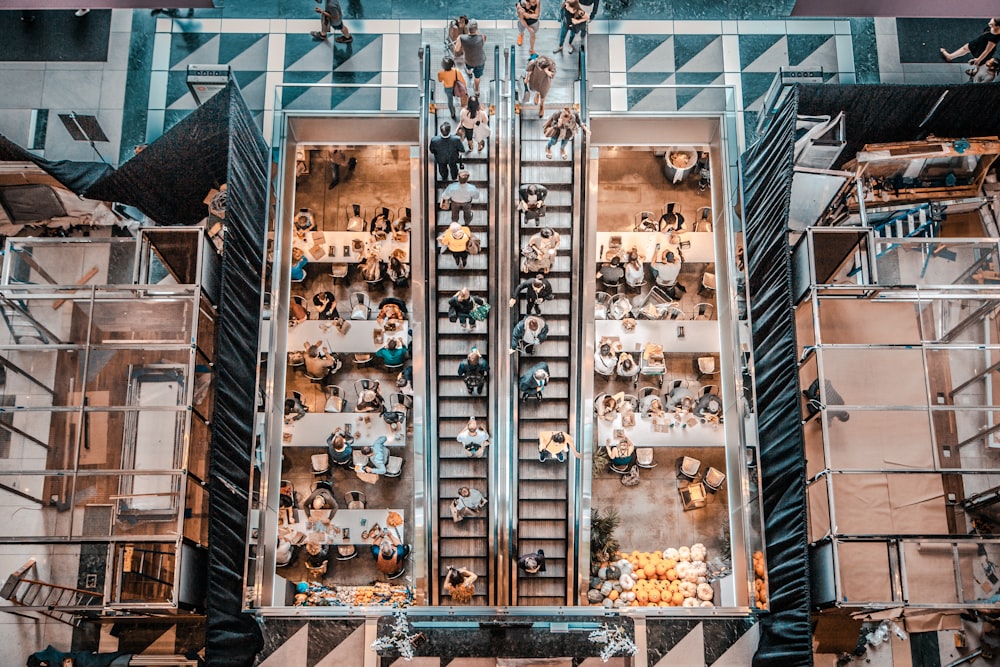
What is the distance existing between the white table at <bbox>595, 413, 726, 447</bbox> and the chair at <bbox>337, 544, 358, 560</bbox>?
14.4ft

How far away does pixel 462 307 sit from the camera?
1296 cm

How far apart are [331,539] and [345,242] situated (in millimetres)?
5042

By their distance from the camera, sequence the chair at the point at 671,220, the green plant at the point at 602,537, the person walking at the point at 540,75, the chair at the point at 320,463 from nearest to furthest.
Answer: the person walking at the point at 540,75, the green plant at the point at 602,537, the chair at the point at 320,463, the chair at the point at 671,220

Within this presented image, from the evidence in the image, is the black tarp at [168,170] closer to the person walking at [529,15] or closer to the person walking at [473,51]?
the person walking at [473,51]

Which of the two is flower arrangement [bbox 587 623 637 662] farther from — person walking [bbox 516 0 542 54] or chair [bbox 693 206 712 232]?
person walking [bbox 516 0 542 54]

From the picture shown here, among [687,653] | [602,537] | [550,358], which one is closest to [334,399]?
[550,358]

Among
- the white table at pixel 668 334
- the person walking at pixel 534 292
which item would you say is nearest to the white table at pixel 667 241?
the white table at pixel 668 334

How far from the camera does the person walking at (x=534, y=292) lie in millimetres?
13109

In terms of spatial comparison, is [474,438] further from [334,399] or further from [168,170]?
[168,170]

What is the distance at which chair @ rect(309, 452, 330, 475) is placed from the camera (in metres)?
14.7

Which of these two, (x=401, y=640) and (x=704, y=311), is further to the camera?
(x=704, y=311)

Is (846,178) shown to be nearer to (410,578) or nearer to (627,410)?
(627,410)

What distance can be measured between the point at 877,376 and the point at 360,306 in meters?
8.24

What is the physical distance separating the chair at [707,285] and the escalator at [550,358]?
2.82 m
